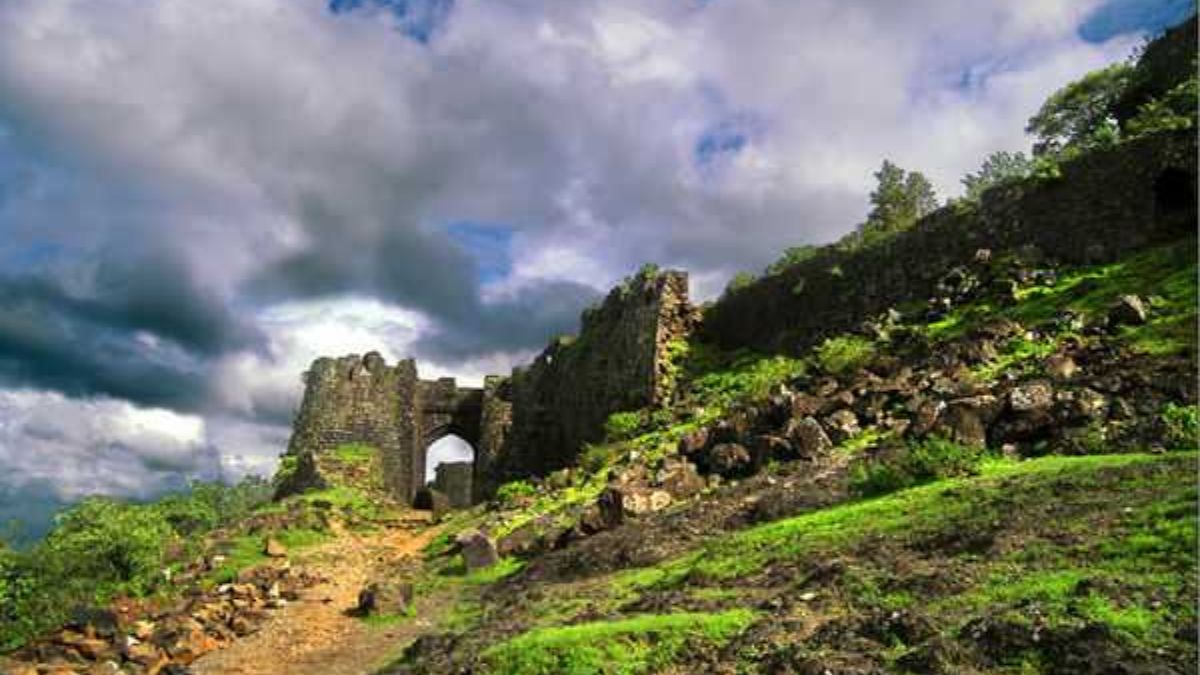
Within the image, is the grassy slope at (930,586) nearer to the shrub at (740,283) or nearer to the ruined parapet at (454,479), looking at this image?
the shrub at (740,283)

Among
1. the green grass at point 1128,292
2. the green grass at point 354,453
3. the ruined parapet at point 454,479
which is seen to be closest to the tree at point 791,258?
the green grass at point 1128,292

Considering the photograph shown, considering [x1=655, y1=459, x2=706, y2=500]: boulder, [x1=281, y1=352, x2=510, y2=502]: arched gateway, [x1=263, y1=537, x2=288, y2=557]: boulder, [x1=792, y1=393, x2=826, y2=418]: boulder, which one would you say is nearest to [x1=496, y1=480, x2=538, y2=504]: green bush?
[x1=263, y1=537, x2=288, y2=557]: boulder

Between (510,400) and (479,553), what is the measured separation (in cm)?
3350

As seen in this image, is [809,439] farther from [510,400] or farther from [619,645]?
[510,400]

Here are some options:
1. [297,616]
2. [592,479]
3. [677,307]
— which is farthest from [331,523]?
[677,307]

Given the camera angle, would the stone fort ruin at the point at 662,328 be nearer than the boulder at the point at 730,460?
No

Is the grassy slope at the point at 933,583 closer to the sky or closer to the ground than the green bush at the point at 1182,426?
closer to the ground

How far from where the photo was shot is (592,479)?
2712cm

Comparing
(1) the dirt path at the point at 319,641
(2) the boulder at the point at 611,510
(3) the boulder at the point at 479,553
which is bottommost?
(1) the dirt path at the point at 319,641

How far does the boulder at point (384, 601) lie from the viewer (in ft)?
60.7

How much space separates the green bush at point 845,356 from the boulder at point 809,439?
376 cm

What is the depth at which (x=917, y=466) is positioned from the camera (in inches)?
576

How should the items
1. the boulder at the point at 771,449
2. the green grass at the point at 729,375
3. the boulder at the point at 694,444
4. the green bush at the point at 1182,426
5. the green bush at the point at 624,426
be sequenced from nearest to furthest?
the green bush at the point at 1182,426, the boulder at the point at 771,449, the boulder at the point at 694,444, the green grass at the point at 729,375, the green bush at the point at 624,426

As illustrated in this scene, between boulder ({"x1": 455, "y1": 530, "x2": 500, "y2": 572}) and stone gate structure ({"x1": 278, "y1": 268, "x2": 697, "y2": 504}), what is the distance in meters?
14.6
